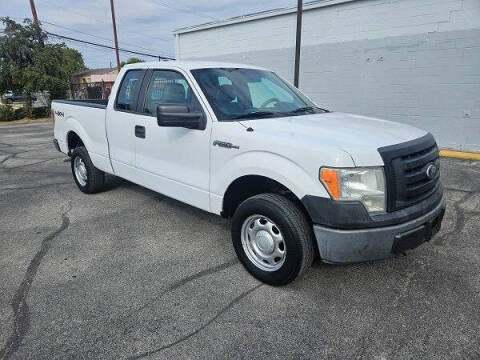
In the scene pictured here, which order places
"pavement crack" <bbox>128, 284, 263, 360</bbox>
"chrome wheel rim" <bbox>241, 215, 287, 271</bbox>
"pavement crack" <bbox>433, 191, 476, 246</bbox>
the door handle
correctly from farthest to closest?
the door handle, "pavement crack" <bbox>433, 191, 476, 246</bbox>, "chrome wheel rim" <bbox>241, 215, 287, 271</bbox>, "pavement crack" <bbox>128, 284, 263, 360</bbox>

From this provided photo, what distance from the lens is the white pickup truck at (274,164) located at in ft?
8.38

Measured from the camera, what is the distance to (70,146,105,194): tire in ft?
17.4

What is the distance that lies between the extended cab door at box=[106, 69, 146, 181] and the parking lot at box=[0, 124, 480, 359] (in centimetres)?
72

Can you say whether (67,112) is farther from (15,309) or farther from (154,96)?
(15,309)

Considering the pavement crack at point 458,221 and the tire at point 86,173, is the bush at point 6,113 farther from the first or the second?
the pavement crack at point 458,221

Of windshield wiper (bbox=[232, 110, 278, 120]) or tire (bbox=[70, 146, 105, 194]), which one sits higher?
windshield wiper (bbox=[232, 110, 278, 120])

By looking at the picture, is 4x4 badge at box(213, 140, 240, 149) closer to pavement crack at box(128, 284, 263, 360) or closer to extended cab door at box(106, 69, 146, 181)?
pavement crack at box(128, 284, 263, 360)

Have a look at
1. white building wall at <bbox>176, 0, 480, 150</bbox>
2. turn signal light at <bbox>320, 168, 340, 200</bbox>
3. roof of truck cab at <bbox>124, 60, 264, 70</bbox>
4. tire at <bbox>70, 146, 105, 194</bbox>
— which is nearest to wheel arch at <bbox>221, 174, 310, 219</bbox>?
turn signal light at <bbox>320, 168, 340, 200</bbox>

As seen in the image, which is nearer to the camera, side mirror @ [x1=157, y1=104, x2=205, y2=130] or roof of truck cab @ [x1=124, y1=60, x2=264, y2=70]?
side mirror @ [x1=157, y1=104, x2=205, y2=130]

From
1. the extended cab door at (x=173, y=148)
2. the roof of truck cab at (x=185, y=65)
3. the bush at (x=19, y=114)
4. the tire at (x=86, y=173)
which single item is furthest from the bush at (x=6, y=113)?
the extended cab door at (x=173, y=148)

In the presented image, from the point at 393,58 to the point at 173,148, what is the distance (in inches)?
303

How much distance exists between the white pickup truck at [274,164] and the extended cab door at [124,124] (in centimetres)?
2

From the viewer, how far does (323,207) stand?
2.58 metres

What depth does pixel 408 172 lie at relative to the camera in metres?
2.71
